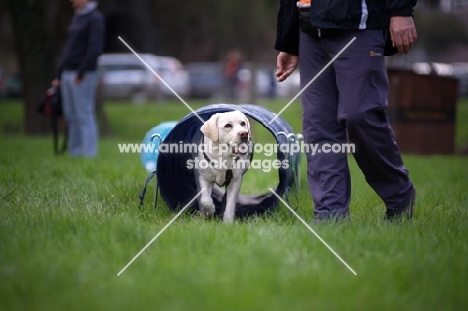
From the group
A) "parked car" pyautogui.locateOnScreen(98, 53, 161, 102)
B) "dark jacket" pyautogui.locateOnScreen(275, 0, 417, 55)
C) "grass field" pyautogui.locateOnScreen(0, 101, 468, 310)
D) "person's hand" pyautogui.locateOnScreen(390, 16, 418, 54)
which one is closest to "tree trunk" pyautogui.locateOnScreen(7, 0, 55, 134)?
"grass field" pyautogui.locateOnScreen(0, 101, 468, 310)

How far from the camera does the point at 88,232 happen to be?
427 cm

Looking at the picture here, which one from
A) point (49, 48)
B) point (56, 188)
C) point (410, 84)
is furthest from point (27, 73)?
point (56, 188)

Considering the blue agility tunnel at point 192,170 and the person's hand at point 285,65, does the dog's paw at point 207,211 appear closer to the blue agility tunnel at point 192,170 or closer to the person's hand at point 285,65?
the blue agility tunnel at point 192,170

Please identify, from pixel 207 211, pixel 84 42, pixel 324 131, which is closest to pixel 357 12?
pixel 324 131

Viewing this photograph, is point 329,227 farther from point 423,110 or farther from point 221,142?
point 423,110

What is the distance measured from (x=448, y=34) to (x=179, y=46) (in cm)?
1819

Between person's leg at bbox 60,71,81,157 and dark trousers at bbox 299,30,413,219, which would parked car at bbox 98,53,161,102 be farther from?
dark trousers at bbox 299,30,413,219

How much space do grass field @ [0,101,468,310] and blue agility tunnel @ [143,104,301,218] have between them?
0.83ft

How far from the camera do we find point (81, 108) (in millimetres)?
9430

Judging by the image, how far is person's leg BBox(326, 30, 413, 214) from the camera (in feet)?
15.1

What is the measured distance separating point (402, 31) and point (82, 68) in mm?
5650

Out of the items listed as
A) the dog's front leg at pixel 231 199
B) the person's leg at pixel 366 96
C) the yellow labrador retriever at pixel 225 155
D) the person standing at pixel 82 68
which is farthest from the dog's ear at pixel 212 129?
the person standing at pixel 82 68

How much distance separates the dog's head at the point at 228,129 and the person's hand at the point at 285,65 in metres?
0.46

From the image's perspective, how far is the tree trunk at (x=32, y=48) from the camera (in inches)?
586
